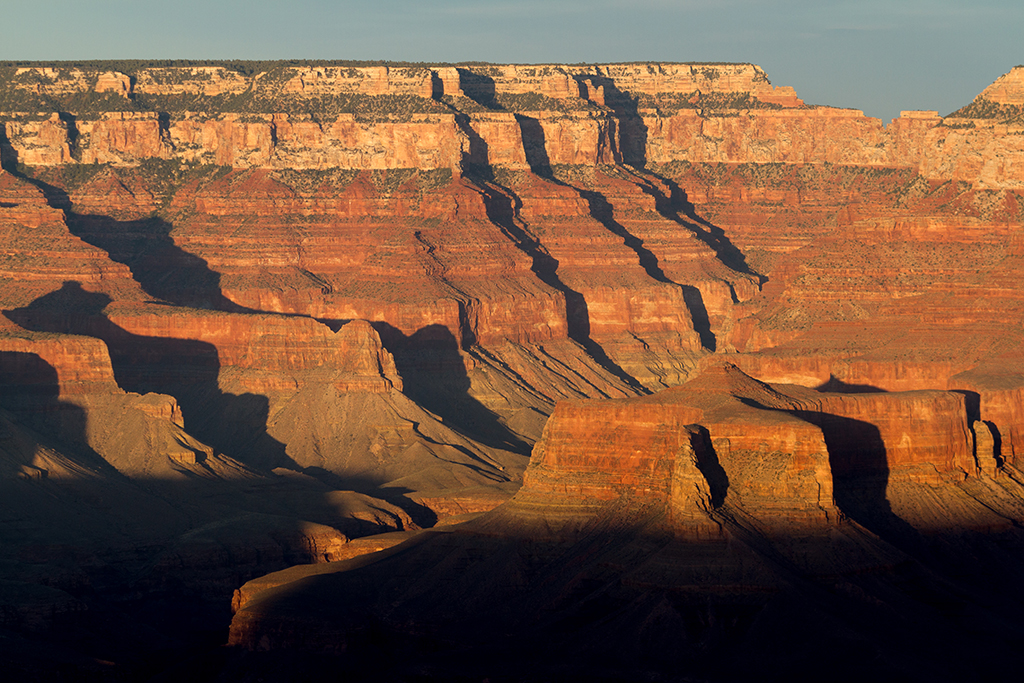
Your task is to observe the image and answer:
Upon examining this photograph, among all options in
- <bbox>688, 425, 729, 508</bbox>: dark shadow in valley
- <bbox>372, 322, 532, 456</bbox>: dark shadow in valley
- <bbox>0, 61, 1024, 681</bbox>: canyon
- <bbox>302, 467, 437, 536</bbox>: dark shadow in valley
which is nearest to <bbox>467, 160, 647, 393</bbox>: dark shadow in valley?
<bbox>0, 61, 1024, 681</bbox>: canyon

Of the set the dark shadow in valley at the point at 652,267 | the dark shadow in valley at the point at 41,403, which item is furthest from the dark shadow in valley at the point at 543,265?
the dark shadow in valley at the point at 41,403

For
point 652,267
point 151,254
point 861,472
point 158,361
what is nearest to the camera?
point 861,472

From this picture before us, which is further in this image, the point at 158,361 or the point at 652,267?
the point at 652,267

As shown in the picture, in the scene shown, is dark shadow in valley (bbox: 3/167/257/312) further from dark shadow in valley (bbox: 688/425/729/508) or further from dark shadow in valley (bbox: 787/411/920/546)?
dark shadow in valley (bbox: 688/425/729/508)

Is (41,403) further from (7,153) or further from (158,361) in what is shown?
(7,153)

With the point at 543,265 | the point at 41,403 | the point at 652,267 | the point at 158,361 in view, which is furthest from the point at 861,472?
the point at 652,267

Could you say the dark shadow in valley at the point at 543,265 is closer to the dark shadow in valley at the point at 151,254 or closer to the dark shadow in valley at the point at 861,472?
the dark shadow in valley at the point at 151,254
